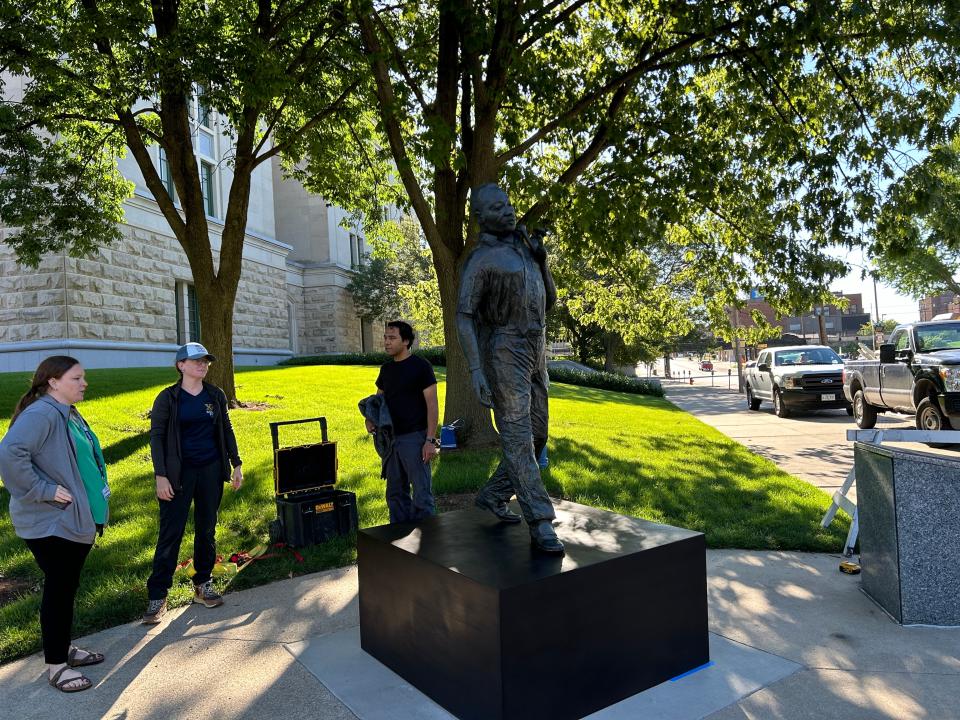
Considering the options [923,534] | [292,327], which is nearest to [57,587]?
[923,534]

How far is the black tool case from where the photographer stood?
6.53 meters

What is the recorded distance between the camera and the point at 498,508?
484 cm

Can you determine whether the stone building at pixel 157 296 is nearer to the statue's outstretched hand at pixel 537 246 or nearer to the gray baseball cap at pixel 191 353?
the gray baseball cap at pixel 191 353

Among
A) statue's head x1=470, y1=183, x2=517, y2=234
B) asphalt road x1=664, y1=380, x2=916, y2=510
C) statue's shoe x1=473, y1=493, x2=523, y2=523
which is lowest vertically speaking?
asphalt road x1=664, y1=380, x2=916, y2=510

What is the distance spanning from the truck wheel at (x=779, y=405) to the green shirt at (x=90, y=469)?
57.3 ft

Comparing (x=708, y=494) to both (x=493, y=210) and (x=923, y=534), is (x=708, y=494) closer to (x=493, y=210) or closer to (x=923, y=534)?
(x=923, y=534)

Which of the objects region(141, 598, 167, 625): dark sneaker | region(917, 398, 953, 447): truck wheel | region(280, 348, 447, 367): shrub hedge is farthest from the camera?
region(280, 348, 447, 367): shrub hedge

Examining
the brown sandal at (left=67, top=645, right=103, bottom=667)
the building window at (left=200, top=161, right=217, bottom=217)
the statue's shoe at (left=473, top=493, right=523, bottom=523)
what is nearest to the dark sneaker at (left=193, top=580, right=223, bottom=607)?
the brown sandal at (left=67, top=645, right=103, bottom=667)

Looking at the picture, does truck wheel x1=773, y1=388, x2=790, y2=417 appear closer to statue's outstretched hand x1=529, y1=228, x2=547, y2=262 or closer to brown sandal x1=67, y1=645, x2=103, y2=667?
statue's outstretched hand x1=529, y1=228, x2=547, y2=262

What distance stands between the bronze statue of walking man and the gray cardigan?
2.34 metres

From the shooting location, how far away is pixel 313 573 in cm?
602

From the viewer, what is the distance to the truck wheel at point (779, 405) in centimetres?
1831

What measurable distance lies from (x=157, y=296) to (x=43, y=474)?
885 inches

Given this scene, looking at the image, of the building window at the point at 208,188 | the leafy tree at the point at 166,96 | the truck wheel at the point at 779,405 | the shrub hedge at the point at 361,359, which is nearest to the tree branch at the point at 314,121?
the leafy tree at the point at 166,96
